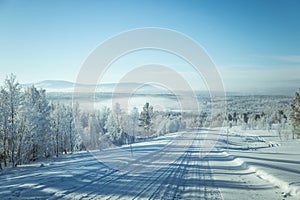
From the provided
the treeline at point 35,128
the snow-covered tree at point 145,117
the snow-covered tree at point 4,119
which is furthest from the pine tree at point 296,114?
the snow-covered tree at point 4,119

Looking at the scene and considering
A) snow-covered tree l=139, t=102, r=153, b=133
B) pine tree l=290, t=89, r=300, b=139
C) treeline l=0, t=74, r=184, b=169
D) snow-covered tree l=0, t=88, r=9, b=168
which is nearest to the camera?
snow-covered tree l=0, t=88, r=9, b=168

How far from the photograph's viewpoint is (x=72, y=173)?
684 inches

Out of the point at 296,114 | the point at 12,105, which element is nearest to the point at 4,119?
the point at 12,105

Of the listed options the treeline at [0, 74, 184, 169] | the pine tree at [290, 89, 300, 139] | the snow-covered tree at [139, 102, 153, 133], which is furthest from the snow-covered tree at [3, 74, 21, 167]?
the snow-covered tree at [139, 102, 153, 133]

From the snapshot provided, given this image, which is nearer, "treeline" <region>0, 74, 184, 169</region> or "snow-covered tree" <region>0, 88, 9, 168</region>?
"snow-covered tree" <region>0, 88, 9, 168</region>

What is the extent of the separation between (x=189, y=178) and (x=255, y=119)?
16048 cm

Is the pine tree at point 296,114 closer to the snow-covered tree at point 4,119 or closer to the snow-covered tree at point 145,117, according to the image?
the snow-covered tree at point 145,117

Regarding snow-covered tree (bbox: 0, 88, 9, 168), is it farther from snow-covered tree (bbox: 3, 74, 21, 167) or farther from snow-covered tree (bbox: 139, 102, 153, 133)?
snow-covered tree (bbox: 139, 102, 153, 133)

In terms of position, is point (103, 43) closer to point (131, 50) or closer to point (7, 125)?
point (131, 50)

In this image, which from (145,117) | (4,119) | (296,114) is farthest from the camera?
(145,117)

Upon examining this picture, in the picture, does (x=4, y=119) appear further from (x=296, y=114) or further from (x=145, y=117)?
(x=145, y=117)

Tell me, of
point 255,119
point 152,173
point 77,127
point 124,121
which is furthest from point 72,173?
point 255,119

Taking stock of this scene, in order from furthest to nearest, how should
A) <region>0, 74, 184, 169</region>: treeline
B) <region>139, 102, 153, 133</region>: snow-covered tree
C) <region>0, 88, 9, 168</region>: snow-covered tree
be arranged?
1. <region>139, 102, 153, 133</region>: snow-covered tree
2. <region>0, 74, 184, 169</region>: treeline
3. <region>0, 88, 9, 168</region>: snow-covered tree

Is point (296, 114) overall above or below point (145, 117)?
above
